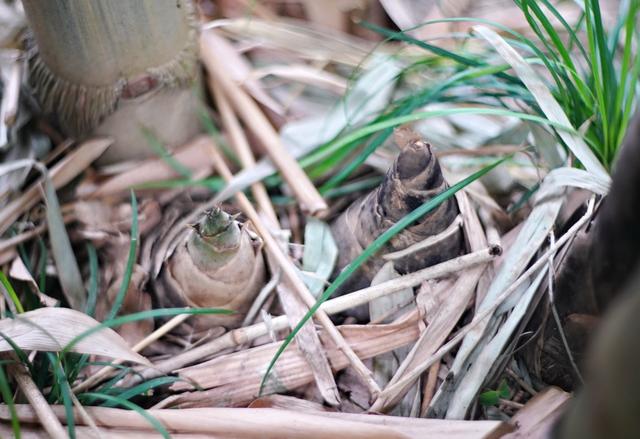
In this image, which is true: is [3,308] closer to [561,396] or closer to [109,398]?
[109,398]

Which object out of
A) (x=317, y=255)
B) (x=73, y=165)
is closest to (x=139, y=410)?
(x=317, y=255)

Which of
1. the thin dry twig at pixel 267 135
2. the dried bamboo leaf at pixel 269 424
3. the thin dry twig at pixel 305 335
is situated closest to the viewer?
the dried bamboo leaf at pixel 269 424

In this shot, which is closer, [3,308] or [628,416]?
[628,416]

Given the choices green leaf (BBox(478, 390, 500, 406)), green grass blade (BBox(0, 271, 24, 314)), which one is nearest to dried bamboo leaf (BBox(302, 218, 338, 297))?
green leaf (BBox(478, 390, 500, 406))

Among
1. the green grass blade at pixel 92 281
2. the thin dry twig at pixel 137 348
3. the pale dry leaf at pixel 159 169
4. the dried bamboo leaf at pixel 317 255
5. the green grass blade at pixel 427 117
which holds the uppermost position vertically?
the green grass blade at pixel 427 117

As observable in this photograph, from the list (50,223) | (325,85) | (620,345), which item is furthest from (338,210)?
(620,345)

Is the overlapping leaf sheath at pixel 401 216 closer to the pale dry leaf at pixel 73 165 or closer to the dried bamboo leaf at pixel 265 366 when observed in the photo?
the dried bamboo leaf at pixel 265 366

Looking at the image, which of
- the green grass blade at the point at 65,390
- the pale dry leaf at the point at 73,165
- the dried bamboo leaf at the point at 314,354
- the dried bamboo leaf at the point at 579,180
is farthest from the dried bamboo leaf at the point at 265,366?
the pale dry leaf at the point at 73,165
